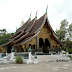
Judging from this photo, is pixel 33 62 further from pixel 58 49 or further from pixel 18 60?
pixel 58 49

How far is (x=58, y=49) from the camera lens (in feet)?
49.3

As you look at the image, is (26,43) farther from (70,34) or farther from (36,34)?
(70,34)

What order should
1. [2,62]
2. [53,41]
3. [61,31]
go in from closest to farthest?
[2,62] < [53,41] < [61,31]

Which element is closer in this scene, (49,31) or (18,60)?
(18,60)

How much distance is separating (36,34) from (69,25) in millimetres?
23752

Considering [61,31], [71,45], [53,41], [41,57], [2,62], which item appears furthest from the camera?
[71,45]

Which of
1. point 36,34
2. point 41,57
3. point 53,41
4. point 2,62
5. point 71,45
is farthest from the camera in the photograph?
point 71,45

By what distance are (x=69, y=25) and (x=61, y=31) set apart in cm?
598

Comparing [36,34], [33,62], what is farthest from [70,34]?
[33,62]

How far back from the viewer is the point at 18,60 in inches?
404

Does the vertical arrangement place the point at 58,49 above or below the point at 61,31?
below

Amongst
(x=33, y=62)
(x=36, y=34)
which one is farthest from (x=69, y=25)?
(x=33, y=62)

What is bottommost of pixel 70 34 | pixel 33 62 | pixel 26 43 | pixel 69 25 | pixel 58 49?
pixel 33 62

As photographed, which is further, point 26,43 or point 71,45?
point 71,45
